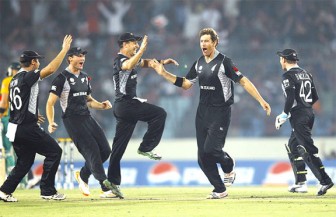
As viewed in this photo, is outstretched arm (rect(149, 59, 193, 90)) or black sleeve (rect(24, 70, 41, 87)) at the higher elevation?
outstretched arm (rect(149, 59, 193, 90))

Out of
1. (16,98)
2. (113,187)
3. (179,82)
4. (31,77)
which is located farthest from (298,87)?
(16,98)

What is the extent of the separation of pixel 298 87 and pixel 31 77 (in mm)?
4602

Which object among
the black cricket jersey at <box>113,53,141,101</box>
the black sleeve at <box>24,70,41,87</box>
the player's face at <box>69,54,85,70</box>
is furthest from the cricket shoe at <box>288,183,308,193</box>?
the black sleeve at <box>24,70,41,87</box>

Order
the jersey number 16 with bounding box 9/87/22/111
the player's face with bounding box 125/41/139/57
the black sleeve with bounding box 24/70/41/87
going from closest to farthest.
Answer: the black sleeve with bounding box 24/70/41/87 < the jersey number 16 with bounding box 9/87/22/111 < the player's face with bounding box 125/41/139/57

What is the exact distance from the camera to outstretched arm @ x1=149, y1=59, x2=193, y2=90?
541 inches

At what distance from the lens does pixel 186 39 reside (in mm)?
26266

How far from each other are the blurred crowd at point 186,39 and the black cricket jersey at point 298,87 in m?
8.63

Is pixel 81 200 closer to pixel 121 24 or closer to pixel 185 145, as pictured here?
pixel 185 145

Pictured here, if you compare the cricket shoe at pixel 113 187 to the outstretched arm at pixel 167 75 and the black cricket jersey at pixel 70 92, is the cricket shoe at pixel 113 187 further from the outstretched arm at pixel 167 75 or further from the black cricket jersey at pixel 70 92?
the outstretched arm at pixel 167 75

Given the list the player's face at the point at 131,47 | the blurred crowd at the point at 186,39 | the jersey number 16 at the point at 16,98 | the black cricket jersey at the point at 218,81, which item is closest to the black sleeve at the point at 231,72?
the black cricket jersey at the point at 218,81

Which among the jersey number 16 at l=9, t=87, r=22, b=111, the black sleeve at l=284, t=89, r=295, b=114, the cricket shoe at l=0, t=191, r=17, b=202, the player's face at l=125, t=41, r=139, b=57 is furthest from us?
the black sleeve at l=284, t=89, r=295, b=114

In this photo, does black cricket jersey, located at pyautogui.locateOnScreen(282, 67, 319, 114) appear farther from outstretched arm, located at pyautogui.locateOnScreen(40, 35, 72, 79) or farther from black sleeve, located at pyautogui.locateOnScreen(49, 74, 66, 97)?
outstretched arm, located at pyautogui.locateOnScreen(40, 35, 72, 79)

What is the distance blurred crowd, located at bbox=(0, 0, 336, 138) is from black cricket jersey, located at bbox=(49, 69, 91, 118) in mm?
8783

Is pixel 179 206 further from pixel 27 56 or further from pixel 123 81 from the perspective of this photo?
pixel 27 56
